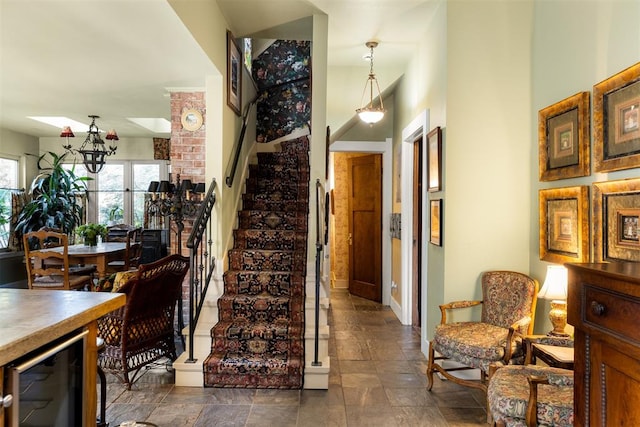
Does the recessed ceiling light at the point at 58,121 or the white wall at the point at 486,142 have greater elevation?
the recessed ceiling light at the point at 58,121

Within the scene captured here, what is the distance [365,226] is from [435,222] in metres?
2.83

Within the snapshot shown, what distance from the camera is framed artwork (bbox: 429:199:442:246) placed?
3.46m

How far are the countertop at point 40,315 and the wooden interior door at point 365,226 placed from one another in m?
4.78

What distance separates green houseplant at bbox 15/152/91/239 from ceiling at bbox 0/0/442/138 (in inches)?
59.9

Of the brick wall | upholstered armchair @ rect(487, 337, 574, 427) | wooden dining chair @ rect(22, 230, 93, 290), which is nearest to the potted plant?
wooden dining chair @ rect(22, 230, 93, 290)

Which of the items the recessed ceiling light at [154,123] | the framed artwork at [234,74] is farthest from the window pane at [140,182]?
the framed artwork at [234,74]

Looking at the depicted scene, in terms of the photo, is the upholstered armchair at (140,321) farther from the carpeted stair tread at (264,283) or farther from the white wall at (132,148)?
the white wall at (132,148)

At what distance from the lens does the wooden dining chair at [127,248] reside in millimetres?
5102

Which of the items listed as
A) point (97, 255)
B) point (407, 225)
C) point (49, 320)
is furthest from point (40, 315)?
point (407, 225)

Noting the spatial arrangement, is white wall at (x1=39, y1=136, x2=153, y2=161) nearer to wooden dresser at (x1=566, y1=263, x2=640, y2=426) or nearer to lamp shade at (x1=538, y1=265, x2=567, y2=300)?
lamp shade at (x1=538, y1=265, x2=567, y2=300)

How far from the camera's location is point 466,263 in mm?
3369

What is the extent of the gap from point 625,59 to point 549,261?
4.80 ft

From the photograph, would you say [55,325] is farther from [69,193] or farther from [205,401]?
[69,193]

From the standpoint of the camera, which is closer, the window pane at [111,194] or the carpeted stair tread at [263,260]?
the carpeted stair tread at [263,260]
